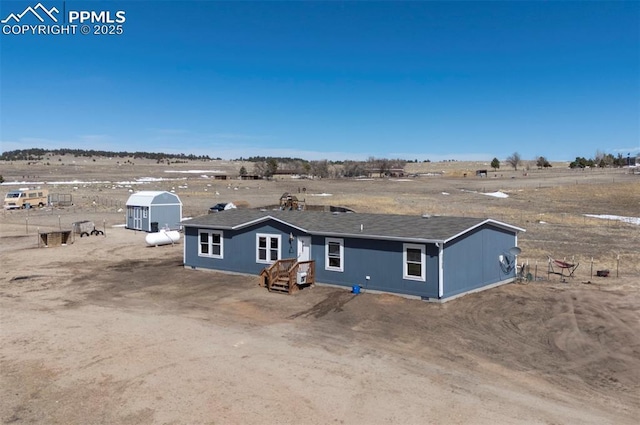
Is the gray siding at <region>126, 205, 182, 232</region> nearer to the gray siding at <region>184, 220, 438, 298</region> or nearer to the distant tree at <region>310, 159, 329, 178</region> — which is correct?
the gray siding at <region>184, 220, 438, 298</region>

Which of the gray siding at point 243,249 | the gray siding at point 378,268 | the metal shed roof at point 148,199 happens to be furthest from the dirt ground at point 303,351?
the metal shed roof at point 148,199

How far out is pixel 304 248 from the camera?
77.3 ft

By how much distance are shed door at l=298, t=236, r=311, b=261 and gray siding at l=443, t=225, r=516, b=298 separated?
6.35m

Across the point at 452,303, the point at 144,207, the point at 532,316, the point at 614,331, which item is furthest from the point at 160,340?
the point at 144,207

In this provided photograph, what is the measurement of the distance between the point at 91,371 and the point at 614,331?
15.3 metres

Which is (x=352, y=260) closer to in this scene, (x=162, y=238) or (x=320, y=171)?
(x=162, y=238)

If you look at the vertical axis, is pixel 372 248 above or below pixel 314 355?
above

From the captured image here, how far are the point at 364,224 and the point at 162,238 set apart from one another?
57.2 feet

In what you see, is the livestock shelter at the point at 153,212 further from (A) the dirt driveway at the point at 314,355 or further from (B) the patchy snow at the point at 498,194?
(B) the patchy snow at the point at 498,194

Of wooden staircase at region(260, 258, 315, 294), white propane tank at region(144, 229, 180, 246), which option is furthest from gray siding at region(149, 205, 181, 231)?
wooden staircase at region(260, 258, 315, 294)

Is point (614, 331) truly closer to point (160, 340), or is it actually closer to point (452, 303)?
point (452, 303)

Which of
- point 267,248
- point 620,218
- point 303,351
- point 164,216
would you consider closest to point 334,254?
point 267,248

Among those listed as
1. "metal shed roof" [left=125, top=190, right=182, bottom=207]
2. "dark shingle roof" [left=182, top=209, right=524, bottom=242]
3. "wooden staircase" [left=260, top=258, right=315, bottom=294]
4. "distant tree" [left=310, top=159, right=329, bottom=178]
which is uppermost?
"distant tree" [left=310, top=159, right=329, bottom=178]

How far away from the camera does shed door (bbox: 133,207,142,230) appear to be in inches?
1688
